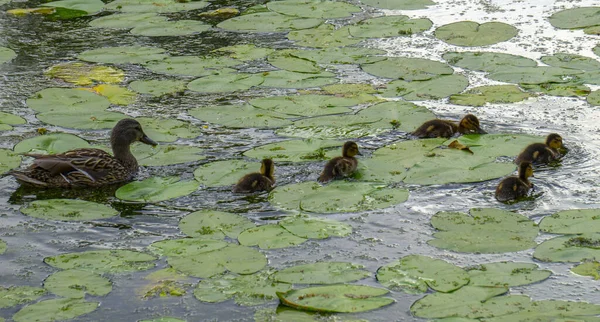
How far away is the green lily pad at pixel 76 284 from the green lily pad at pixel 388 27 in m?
5.82

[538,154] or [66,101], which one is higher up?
[66,101]

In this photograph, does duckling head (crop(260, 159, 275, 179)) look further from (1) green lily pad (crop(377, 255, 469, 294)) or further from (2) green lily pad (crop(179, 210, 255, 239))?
(1) green lily pad (crop(377, 255, 469, 294))

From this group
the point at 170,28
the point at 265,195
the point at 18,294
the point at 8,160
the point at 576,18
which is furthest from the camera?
the point at 170,28

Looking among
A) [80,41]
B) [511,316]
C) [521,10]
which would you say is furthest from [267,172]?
[521,10]

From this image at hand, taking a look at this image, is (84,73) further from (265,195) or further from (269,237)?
(269,237)

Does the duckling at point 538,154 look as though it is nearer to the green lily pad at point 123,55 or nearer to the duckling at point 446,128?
the duckling at point 446,128

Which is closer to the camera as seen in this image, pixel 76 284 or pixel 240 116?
pixel 76 284

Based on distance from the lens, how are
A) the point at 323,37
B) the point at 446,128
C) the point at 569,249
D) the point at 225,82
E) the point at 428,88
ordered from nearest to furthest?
the point at 569,249 → the point at 446,128 → the point at 428,88 → the point at 225,82 → the point at 323,37

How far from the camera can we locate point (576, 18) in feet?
37.9

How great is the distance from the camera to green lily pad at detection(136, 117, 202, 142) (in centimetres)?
873

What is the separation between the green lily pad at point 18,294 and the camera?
5.98 meters

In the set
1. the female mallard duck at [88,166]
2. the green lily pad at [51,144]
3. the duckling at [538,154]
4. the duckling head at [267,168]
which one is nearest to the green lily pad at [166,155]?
the female mallard duck at [88,166]

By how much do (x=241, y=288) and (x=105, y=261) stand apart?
3.13ft

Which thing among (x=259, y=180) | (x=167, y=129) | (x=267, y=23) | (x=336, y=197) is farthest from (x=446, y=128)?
(x=267, y=23)
